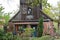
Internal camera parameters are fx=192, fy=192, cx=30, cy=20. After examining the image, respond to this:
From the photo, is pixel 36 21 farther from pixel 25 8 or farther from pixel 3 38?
pixel 3 38

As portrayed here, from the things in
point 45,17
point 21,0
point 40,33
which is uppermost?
point 21,0

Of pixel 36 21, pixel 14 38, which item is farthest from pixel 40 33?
pixel 14 38

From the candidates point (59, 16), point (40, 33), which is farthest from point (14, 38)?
point (59, 16)

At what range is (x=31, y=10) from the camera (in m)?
30.0

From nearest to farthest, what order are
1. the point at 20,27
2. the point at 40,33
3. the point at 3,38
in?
the point at 3,38 < the point at 40,33 < the point at 20,27

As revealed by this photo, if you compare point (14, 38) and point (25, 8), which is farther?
point (25, 8)

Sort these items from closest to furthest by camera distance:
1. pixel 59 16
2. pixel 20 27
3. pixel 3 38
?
1. pixel 3 38
2. pixel 20 27
3. pixel 59 16

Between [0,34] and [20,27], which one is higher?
[0,34]

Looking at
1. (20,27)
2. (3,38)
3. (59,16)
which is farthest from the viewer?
(59,16)

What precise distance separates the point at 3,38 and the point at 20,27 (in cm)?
→ 1827

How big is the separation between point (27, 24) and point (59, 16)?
52.0ft

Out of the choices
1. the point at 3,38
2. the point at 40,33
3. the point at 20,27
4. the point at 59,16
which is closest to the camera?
the point at 3,38

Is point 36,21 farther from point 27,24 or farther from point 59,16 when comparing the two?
point 59,16

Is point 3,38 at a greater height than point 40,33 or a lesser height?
greater
